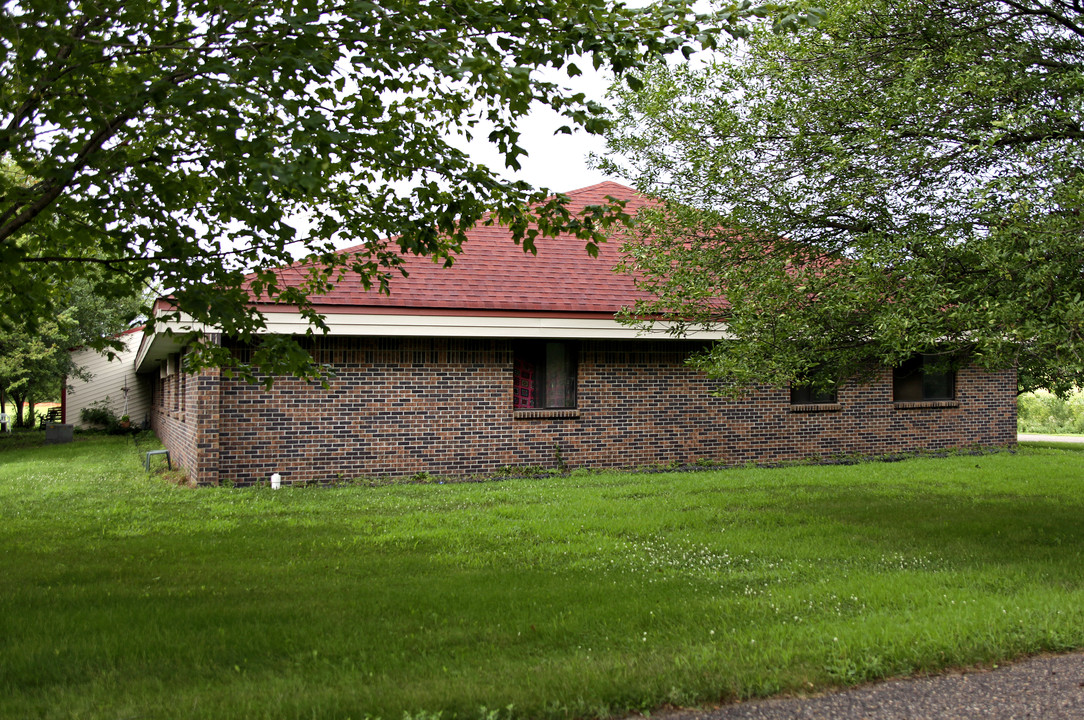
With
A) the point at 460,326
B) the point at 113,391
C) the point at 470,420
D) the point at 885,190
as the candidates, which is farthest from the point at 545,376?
the point at 113,391

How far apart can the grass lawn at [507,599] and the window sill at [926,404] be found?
6.10 meters

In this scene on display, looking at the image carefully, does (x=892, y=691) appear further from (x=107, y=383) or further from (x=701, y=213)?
(x=107, y=383)

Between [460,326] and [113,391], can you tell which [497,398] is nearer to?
[460,326]

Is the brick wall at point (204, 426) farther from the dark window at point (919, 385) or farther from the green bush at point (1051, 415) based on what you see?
the green bush at point (1051, 415)

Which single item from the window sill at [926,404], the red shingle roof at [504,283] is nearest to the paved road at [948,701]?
the red shingle roof at [504,283]

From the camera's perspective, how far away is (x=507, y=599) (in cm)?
601

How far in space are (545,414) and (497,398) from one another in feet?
2.83

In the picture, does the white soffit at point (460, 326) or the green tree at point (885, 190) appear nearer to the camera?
the green tree at point (885, 190)

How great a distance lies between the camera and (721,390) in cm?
993

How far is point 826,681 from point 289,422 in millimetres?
10097

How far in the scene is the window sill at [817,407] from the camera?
637 inches

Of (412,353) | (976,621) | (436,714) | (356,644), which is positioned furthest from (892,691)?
(412,353)

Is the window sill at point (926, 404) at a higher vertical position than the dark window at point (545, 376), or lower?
lower

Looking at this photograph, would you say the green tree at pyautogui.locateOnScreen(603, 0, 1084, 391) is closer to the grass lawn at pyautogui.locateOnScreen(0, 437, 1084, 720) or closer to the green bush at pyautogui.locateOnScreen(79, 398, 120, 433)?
the grass lawn at pyautogui.locateOnScreen(0, 437, 1084, 720)
